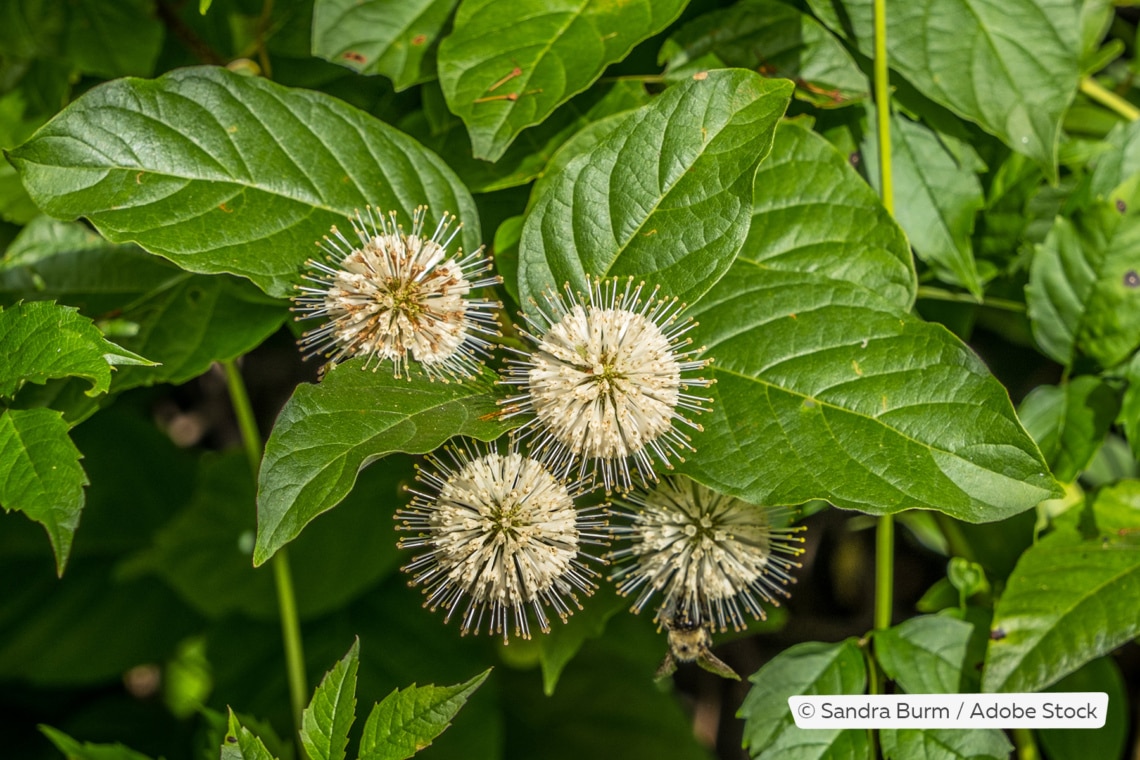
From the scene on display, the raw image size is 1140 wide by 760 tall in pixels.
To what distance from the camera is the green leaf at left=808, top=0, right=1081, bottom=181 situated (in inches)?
44.5

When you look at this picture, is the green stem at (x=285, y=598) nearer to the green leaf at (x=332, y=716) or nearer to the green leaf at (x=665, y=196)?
the green leaf at (x=332, y=716)

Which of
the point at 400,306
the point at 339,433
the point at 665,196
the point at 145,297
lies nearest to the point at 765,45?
the point at 665,196

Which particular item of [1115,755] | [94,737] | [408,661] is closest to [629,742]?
[408,661]

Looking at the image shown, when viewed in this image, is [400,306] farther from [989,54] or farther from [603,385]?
[989,54]

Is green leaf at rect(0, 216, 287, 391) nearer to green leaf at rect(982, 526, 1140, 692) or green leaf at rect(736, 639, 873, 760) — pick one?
green leaf at rect(736, 639, 873, 760)

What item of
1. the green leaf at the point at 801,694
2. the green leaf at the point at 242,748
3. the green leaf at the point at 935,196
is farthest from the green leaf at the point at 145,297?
the green leaf at the point at 935,196

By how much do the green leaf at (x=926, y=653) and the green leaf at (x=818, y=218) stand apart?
1.35 ft

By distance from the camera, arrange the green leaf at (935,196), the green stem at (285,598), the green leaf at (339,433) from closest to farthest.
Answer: the green leaf at (339,433) → the green leaf at (935,196) → the green stem at (285,598)

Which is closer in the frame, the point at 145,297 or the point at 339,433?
the point at 339,433

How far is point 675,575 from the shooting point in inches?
39.9

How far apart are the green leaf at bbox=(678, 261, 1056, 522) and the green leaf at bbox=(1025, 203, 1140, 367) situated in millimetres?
375

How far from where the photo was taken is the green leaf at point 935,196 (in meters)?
1.23

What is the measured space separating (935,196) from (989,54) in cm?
19

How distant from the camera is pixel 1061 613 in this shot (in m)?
1.05
